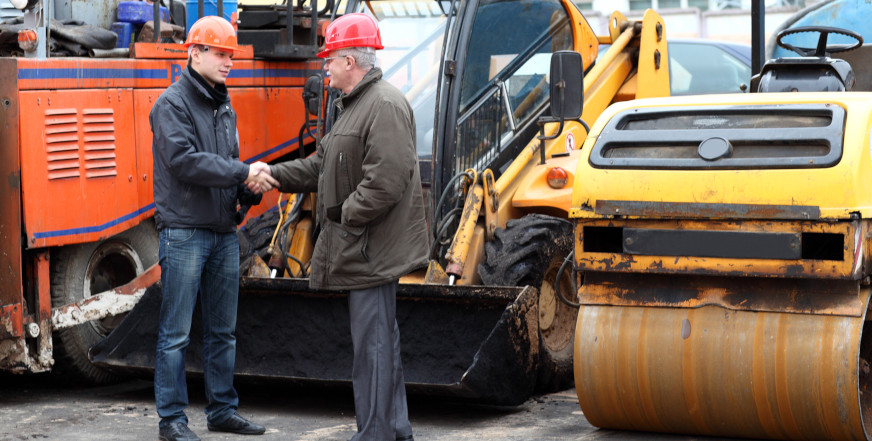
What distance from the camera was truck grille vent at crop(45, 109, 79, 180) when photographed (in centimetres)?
678

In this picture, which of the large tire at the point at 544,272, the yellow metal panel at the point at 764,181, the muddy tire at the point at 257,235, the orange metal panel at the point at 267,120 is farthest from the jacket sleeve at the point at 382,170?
the orange metal panel at the point at 267,120

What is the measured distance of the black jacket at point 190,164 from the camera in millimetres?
5855

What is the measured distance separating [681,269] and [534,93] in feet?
8.37

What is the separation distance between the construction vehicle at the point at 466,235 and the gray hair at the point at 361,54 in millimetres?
1352

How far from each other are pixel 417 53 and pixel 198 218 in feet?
6.74

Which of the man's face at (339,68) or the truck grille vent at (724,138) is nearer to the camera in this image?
the truck grille vent at (724,138)

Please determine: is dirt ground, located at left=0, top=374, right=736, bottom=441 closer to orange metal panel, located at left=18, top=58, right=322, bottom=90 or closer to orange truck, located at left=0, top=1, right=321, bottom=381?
orange truck, located at left=0, top=1, right=321, bottom=381

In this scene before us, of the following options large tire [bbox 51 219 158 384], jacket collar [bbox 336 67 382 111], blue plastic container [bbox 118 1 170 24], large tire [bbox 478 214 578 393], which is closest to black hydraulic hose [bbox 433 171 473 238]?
large tire [bbox 478 214 578 393]

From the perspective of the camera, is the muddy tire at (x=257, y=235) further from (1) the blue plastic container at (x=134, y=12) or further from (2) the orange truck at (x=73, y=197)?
(1) the blue plastic container at (x=134, y=12)

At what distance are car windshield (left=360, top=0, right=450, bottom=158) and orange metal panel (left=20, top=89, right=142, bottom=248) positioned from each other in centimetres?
154

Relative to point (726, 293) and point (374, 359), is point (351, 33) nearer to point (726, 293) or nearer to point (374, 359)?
point (374, 359)

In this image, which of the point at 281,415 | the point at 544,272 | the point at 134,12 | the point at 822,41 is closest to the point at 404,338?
the point at 281,415

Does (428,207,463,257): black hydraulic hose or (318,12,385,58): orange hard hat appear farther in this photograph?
(428,207,463,257): black hydraulic hose

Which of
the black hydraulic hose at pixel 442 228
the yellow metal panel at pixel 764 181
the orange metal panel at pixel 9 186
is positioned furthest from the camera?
the black hydraulic hose at pixel 442 228
